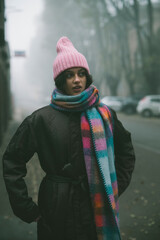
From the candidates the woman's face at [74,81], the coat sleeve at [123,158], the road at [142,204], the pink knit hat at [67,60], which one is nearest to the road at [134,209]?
the road at [142,204]

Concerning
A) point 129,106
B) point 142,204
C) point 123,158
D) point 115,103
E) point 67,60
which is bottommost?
point 115,103

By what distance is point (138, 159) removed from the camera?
837 cm

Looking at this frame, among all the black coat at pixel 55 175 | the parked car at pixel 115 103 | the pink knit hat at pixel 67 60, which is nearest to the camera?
the black coat at pixel 55 175

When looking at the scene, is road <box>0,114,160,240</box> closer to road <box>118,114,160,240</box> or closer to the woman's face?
road <box>118,114,160,240</box>

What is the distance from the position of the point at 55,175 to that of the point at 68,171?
0.33 ft

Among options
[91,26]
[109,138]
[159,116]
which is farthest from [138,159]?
[91,26]

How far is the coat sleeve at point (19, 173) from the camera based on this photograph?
1.98 m

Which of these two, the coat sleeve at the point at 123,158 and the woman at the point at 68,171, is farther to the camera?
the coat sleeve at the point at 123,158

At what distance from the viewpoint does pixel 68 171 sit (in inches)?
76.7

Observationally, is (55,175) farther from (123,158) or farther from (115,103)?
(115,103)

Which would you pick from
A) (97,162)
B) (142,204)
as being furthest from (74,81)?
(142,204)

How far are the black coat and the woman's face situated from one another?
18 centimetres

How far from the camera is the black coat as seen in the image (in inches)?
76.9

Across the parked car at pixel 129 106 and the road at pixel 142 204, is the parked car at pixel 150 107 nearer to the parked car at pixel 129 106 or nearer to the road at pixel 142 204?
the parked car at pixel 129 106
